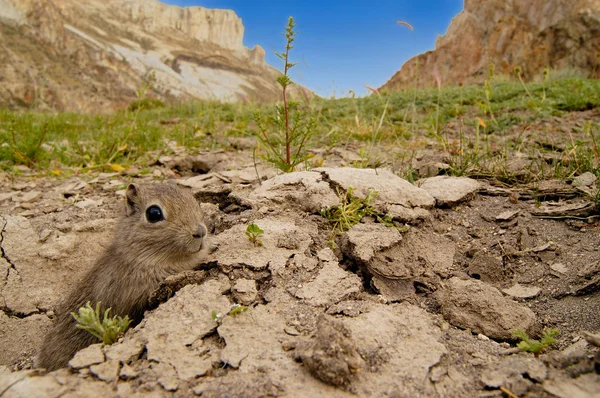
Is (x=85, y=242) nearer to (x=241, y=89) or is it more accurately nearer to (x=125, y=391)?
(x=125, y=391)

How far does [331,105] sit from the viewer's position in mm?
8609

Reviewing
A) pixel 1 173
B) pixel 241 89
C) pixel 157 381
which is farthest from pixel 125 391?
pixel 241 89

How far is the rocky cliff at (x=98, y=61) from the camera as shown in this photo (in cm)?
3498

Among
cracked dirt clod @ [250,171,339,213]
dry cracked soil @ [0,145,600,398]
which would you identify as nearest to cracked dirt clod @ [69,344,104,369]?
dry cracked soil @ [0,145,600,398]

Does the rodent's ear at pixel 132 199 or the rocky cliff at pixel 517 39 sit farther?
the rocky cliff at pixel 517 39

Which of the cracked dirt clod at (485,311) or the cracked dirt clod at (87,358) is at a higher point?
the cracked dirt clod at (485,311)

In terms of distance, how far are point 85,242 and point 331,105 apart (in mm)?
6052

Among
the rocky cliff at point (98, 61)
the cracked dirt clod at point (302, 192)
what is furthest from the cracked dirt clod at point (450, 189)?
the rocky cliff at point (98, 61)

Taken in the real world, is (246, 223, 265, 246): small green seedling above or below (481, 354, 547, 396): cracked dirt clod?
above

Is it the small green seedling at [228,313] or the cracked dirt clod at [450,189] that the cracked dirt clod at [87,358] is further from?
the cracked dirt clod at [450,189]

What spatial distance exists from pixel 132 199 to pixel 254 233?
1.21 meters

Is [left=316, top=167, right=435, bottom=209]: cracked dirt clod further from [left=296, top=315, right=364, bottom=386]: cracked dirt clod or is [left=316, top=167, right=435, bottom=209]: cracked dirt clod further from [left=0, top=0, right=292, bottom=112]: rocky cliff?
[left=0, top=0, right=292, bottom=112]: rocky cliff

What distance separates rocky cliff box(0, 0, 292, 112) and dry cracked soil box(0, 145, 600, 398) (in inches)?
913

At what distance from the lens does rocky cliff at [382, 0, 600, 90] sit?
19500 millimetres
